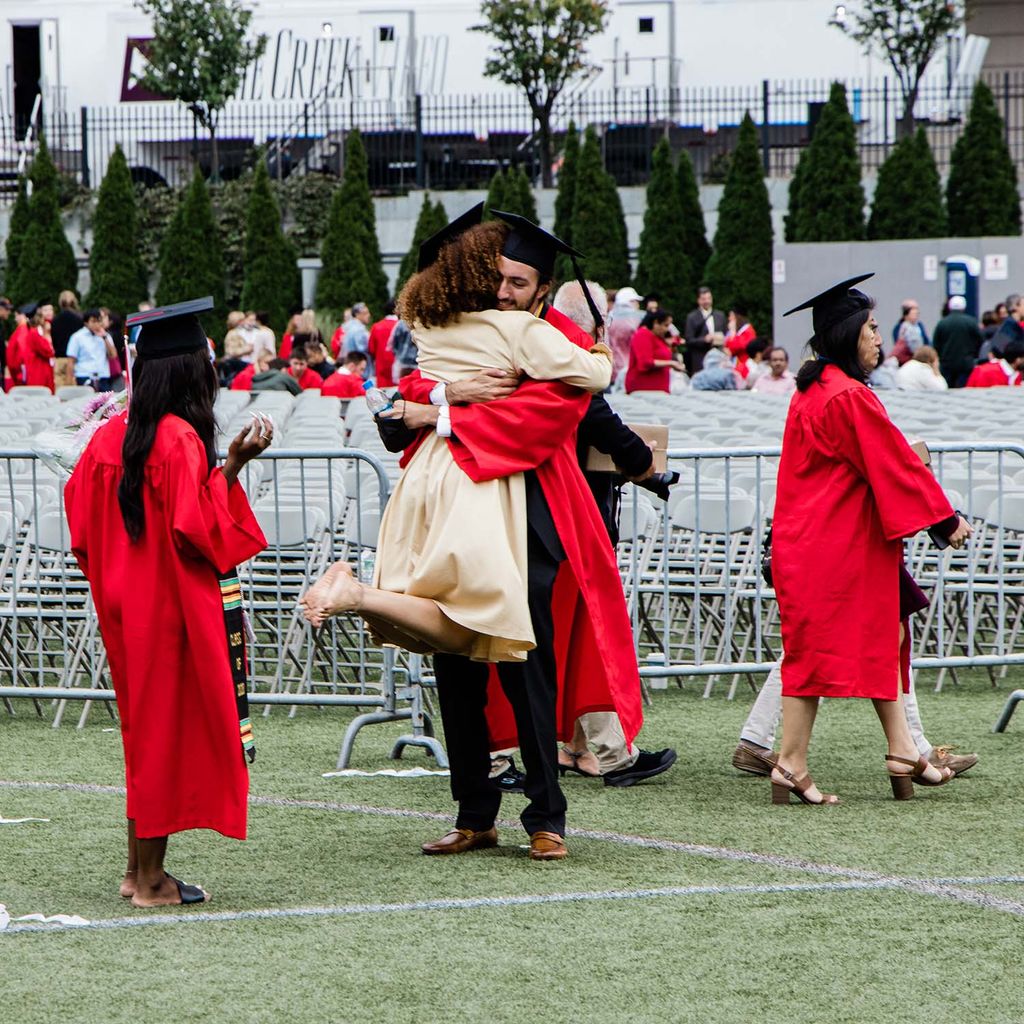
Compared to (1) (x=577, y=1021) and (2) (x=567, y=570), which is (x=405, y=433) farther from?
(1) (x=577, y=1021)

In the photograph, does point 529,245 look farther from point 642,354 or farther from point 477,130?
point 477,130

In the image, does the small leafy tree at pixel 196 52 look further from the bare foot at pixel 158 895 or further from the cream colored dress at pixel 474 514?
the bare foot at pixel 158 895

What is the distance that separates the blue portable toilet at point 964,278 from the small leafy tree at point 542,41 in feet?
28.2

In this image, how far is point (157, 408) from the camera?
517 centimetres

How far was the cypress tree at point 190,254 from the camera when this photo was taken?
103 ft

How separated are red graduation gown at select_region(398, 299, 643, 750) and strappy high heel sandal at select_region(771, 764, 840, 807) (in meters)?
1.00

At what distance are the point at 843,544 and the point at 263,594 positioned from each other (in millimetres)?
3750

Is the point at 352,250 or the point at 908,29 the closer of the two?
the point at 352,250

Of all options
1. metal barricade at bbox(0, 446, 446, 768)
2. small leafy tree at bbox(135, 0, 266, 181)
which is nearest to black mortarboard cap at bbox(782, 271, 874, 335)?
metal barricade at bbox(0, 446, 446, 768)

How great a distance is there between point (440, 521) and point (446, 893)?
3.47ft

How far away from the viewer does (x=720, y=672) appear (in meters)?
8.20

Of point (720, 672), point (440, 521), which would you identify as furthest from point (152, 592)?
point (720, 672)

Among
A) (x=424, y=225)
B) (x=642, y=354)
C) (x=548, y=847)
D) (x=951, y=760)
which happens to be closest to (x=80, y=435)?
(x=548, y=847)

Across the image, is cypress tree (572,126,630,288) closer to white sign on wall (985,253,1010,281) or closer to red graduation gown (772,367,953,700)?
white sign on wall (985,253,1010,281)
